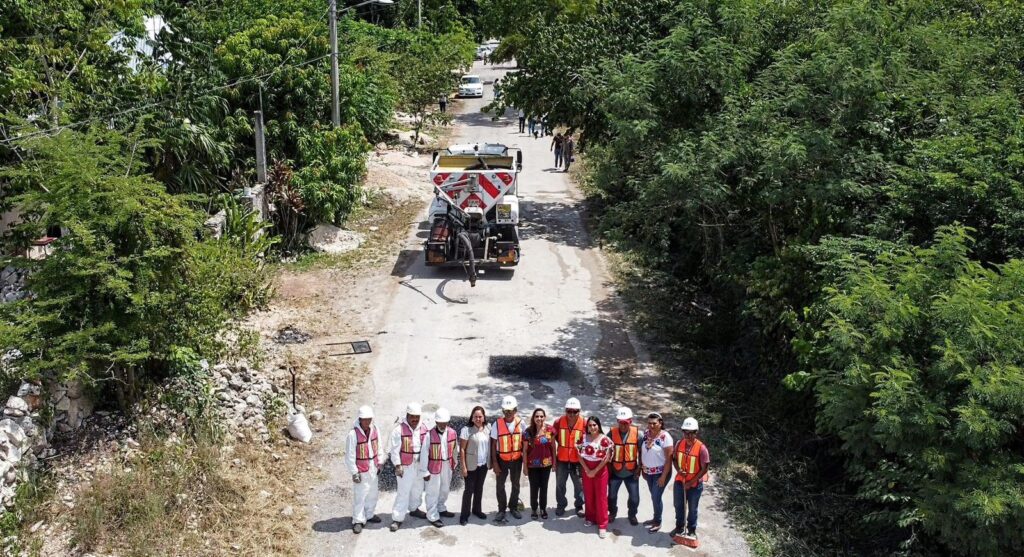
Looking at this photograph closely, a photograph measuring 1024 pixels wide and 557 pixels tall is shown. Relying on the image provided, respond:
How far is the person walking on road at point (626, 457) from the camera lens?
9219 millimetres

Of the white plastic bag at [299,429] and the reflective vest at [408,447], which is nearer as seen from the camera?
the reflective vest at [408,447]

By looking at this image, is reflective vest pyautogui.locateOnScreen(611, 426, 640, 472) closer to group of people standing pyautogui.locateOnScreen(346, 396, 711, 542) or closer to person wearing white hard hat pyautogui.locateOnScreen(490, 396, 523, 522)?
group of people standing pyautogui.locateOnScreen(346, 396, 711, 542)

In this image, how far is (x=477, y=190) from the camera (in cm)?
1755

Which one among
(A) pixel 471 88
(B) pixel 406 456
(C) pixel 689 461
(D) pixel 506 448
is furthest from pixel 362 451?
(A) pixel 471 88

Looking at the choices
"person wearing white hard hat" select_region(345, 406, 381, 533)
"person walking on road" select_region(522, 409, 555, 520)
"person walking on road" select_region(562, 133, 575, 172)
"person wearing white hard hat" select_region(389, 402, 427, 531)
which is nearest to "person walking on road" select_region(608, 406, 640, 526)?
"person walking on road" select_region(522, 409, 555, 520)

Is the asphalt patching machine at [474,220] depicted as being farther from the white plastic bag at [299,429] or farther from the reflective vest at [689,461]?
the reflective vest at [689,461]

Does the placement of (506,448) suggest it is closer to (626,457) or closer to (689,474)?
(626,457)

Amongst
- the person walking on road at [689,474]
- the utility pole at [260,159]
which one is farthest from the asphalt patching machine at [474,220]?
the person walking on road at [689,474]

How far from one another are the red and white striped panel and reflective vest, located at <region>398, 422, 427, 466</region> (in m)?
8.78

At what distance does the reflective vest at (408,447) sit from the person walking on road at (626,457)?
209 centimetres

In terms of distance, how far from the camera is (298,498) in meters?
10.0

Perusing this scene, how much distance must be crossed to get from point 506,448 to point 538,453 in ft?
1.20

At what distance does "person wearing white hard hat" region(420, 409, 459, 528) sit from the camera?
9305mm

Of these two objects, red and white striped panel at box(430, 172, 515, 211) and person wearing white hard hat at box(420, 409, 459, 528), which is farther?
red and white striped panel at box(430, 172, 515, 211)
